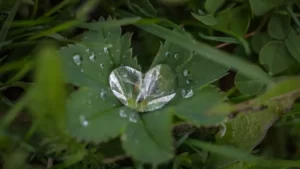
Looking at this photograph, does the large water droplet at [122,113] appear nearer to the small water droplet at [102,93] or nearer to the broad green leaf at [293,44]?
the small water droplet at [102,93]

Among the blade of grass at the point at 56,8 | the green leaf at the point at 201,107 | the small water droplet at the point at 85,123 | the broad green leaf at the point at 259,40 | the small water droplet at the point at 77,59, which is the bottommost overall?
the broad green leaf at the point at 259,40

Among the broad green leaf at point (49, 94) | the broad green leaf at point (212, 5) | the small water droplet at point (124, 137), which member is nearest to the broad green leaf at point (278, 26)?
the broad green leaf at point (212, 5)

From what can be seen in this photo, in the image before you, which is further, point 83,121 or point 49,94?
point 83,121

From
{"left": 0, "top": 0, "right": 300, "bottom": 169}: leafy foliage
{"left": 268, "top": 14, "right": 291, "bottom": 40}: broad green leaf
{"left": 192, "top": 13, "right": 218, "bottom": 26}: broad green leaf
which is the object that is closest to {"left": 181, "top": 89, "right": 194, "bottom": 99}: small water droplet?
{"left": 0, "top": 0, "right": 300, "bottom": 169}: leafy foliage

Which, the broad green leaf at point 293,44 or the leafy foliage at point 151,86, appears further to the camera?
the broad green leaf at point 293,44

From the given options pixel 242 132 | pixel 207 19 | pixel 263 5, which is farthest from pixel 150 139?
pixel 263 5

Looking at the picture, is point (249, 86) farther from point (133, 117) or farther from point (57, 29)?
point (57, 29)

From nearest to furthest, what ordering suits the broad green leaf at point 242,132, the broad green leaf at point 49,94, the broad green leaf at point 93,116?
the broad green leaf at point 49,94
the broad green leaf at point 93,116
the broad green leaf at point 242,132
